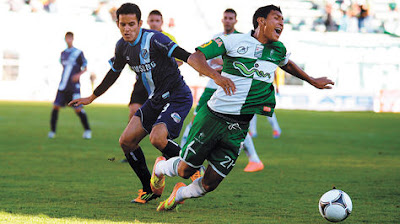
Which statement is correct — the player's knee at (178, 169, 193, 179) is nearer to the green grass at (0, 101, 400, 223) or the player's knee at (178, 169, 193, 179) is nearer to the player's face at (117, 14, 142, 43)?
the green grass at (0, 101, 400, 223)

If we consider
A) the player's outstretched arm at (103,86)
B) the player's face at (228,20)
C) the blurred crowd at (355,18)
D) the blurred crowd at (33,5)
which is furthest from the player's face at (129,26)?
the blurred crowd at (355,18)

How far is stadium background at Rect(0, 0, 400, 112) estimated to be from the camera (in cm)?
3259

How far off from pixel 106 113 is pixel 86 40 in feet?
37.7

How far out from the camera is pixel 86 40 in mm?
34219

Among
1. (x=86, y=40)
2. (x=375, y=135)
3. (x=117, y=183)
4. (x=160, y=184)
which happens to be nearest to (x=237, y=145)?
(x=160, y=184)

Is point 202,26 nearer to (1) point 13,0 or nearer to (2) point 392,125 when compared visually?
(1) point 13,0

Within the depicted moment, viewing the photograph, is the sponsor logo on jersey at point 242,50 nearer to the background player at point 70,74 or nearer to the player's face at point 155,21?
the player's face at point 155,21

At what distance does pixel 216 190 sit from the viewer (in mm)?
7559

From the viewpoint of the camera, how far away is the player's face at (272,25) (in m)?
5.46

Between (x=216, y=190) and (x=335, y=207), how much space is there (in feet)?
7.25

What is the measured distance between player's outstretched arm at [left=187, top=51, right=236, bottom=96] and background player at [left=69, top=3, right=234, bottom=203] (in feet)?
3.02

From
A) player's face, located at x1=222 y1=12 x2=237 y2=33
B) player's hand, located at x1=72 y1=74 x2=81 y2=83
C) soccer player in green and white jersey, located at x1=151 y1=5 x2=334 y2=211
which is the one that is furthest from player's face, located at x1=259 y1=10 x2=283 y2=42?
player's hand, located at x1=72 y1=74 x2=81 y2=83

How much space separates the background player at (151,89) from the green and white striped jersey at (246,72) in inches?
35.5

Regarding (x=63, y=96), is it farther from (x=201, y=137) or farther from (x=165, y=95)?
(x=201, y=137)
